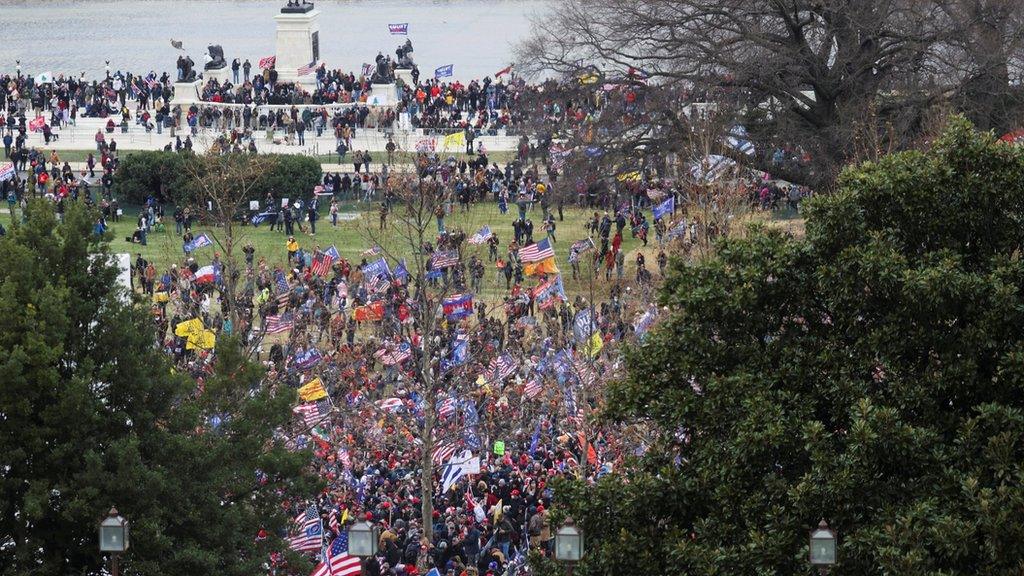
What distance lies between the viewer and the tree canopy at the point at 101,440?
23.0m

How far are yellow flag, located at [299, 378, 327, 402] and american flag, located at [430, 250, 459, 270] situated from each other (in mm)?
8163

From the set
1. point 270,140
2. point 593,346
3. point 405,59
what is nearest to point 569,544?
point 593,346

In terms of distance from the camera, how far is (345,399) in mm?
38531

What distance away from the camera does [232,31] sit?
123625 mm

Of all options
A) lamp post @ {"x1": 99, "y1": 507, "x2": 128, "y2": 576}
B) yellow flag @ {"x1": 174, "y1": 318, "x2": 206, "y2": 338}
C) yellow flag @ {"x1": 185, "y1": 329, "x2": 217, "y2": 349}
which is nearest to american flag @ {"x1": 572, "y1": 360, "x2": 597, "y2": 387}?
yellow flag @ {"x1": 185, "y1": 329, "x2": 217, "y2": 349}

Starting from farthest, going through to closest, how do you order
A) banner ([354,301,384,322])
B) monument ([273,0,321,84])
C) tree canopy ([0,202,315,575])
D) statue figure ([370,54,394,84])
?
Answer: monument ([273,0,321,84]) → statue figure ([370,54,394,84]) → banner ([354,301,384,322]) → tree canopy ([0,202,315,575])

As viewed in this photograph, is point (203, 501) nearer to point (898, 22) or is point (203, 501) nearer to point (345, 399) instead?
point (345, 399)

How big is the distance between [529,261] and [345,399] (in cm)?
956

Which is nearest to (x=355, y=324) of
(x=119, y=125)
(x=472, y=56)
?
(x=119, y=125)

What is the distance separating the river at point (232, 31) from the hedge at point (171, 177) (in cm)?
3351

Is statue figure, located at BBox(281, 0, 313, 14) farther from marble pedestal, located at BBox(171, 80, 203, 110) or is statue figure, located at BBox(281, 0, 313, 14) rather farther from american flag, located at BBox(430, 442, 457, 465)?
american flag, located at BBox(430, 442, 457, 465)

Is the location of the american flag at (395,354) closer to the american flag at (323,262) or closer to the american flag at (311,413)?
the american flag at (311,413)

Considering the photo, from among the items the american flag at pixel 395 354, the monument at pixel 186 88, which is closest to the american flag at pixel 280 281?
the american flag at pixel 395 354

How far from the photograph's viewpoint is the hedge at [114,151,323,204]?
61.3m
